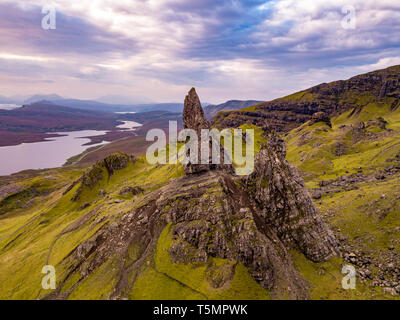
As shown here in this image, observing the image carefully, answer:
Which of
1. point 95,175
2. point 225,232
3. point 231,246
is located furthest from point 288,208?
point 95,175

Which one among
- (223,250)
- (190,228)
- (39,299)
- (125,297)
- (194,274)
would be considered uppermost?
(190,228)

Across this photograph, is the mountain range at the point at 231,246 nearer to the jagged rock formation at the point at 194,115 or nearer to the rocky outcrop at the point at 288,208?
the rocky outcrop at the point at 288,208

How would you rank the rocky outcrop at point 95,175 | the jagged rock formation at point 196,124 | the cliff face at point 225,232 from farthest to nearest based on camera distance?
the rocky outcrop at point 95,175 < the jagged rock formation at point 196,124 < the cliff face at point 225,232

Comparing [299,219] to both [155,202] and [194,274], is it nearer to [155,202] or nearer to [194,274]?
[194,274]

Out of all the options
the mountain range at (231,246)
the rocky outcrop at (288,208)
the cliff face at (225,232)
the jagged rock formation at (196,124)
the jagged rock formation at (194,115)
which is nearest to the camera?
the mountain range at (231,246)

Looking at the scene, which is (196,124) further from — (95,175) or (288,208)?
(95,175)

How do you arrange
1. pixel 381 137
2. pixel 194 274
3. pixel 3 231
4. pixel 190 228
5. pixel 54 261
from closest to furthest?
pixel 194 274 → pixel 190 228 → pixel 54 261 → pixel 3 231 → pixel 381 137

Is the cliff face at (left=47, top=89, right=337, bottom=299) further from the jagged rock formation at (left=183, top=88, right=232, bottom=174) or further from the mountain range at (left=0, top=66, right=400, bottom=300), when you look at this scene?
the jagged rock formation at (left=183, top=88, right=232, bottom=174)

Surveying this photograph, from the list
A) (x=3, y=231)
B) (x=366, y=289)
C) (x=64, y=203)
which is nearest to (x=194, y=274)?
(x=366, y=289)

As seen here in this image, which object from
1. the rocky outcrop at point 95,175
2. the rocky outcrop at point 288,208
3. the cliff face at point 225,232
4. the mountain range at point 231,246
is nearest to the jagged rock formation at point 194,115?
the mountain range at point 231,246
